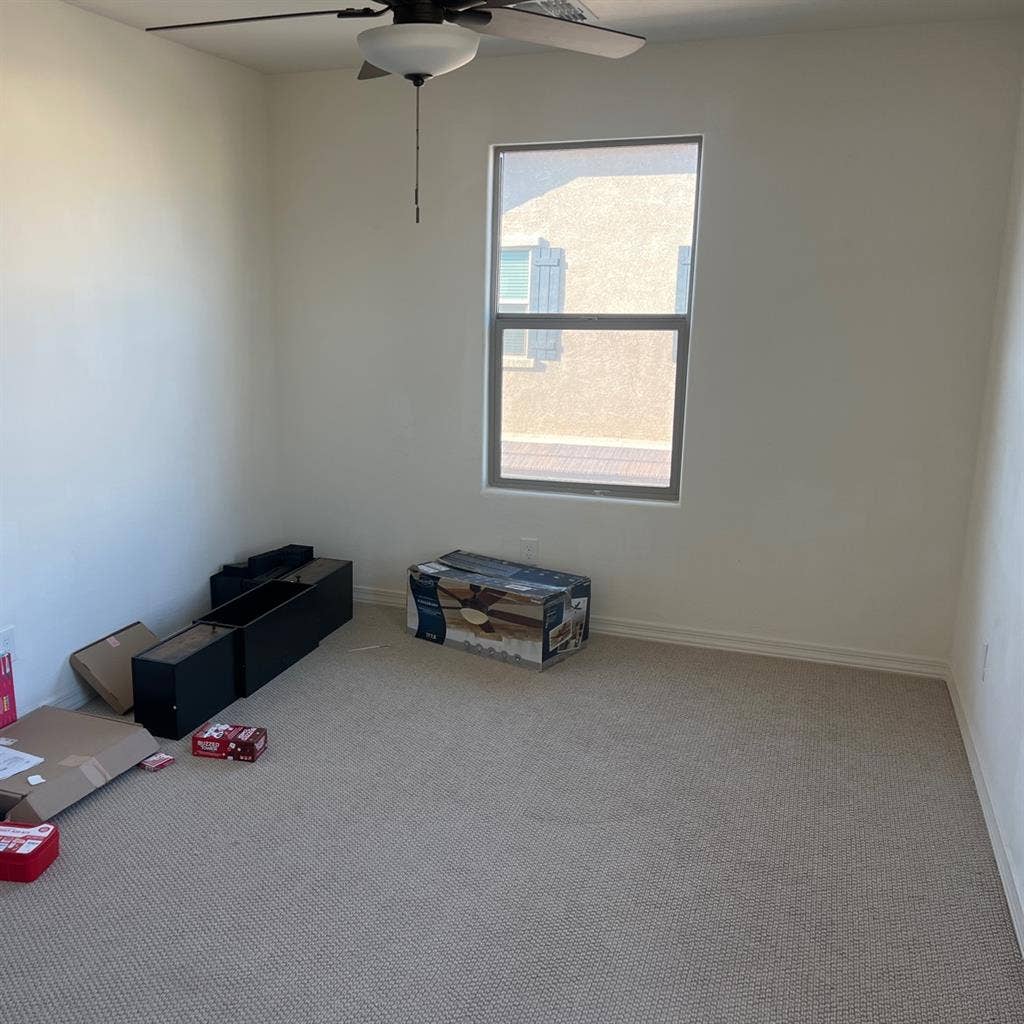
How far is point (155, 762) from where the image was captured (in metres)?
2.77

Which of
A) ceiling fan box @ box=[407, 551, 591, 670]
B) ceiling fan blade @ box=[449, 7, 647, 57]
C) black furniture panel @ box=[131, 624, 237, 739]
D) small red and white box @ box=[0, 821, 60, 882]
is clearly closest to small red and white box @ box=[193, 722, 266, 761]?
black furniture panel @ box=[131, 624, 237, 739]

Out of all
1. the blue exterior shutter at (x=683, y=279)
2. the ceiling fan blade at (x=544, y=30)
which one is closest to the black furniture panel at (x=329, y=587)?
the blue exterior shutter at (x=683, y=279)

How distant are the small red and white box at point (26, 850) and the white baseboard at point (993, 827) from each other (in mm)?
2430

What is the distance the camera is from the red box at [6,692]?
2844mm

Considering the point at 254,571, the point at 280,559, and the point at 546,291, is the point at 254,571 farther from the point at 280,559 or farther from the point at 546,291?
the point at 546,291

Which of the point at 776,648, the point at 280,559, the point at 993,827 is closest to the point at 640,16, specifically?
the point at 776,648

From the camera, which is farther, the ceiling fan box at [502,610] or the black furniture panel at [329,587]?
the black furniture panel at [329,587]

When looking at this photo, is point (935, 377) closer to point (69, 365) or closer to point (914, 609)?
point (914, 609)

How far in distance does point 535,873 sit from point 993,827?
1.33 metres

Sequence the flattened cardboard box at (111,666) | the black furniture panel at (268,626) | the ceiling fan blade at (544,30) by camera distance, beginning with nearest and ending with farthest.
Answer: the ceiling fan blade at (544,30) < the flattened cardboard box at (111,666) < the black furniture panel at (268,626)

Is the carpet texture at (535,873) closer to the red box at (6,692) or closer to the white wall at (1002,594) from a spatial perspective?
the white wall at (1002,594)

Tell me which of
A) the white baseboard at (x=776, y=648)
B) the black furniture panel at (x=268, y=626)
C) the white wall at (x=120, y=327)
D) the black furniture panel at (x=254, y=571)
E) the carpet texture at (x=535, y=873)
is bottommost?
the carpet texture at (x=535, y=873)

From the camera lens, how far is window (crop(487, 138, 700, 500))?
3.65m

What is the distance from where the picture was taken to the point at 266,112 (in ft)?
13.2
